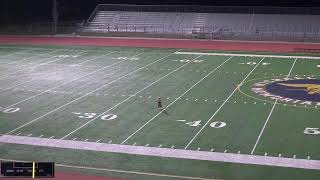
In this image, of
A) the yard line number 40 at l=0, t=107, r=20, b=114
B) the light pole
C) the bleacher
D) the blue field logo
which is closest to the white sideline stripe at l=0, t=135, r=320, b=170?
the yard line number 40 at l=0, t=107, r=20, b=114

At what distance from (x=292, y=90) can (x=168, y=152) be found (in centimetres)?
847

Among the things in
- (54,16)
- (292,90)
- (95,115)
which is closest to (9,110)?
(95,115)

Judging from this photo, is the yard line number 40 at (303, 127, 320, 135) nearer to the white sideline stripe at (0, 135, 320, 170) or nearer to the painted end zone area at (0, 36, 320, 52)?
the white sideline stripe at (0, 135, 320, 170)

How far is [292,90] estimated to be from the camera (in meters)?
21.0

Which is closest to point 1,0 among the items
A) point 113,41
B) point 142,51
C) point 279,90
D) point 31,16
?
point 31,16

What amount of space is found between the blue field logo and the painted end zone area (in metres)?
10.7

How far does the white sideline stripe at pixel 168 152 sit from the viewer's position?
13359 millimetres

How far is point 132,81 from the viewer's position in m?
23.9

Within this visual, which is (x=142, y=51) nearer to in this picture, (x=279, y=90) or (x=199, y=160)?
(x=279, y=90)

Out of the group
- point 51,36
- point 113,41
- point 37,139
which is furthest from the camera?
point 51,36

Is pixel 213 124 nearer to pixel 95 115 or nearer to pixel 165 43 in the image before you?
pixel 95 115

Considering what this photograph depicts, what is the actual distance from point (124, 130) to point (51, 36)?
93.5 feet

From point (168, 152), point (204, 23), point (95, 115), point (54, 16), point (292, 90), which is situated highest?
point (54, 16)

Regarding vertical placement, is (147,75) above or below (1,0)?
below
